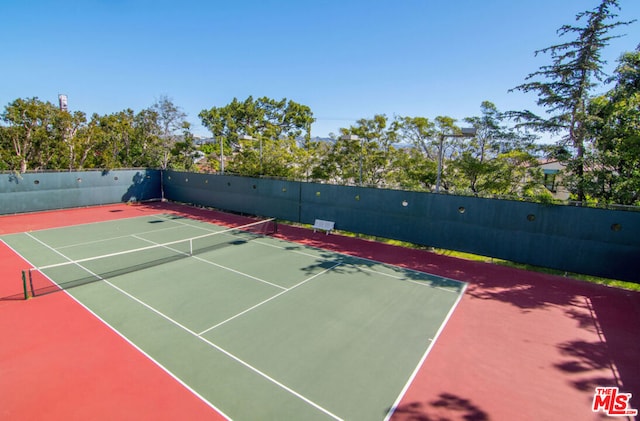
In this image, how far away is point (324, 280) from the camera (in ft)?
32.9

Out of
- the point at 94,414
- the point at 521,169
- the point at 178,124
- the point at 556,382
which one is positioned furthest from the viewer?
the point at 178,124

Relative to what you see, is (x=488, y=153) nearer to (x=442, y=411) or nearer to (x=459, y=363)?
(x=459, y=363)

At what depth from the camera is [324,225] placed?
1622 cm

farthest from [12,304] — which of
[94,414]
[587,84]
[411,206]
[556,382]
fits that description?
[587,84]

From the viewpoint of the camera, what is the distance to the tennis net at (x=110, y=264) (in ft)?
29.9

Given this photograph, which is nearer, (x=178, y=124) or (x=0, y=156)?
(x=0, y=156)

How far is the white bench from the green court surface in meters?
2.61

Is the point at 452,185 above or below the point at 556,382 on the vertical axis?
above

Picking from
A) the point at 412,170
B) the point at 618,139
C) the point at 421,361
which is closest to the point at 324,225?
the point at 412,170

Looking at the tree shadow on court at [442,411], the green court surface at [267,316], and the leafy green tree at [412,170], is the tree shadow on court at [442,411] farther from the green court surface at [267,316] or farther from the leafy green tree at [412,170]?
the leafy green tree at [412,170]

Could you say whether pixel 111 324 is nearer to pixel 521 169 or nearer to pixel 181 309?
pixel 181 309

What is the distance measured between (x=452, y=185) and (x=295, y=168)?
33.3ft

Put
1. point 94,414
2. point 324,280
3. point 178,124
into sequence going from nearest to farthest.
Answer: point 94,414 → point 324,280 → point 178,124

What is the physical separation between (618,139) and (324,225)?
12.2 metres
